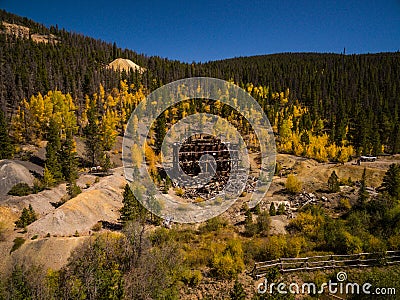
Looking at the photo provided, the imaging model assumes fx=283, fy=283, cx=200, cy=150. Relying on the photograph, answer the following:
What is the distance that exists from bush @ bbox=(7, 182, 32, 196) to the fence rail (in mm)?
27958

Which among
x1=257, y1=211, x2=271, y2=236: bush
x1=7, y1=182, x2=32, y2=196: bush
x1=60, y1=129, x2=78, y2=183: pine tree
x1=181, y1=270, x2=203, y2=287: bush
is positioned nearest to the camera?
x1=181, y1=270, x2=203, y2=287: bush

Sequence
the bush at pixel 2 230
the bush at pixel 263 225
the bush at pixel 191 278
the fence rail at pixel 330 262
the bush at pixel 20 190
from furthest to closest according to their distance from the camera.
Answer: the bush at pixel 20 190
the bush at pixel 263 225
the bush at pixel 2 230
the fence rail at pixel 330 262
the bush at pixel 191 278

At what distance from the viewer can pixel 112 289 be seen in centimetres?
1184

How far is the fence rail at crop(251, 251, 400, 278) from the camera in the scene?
17156 millimetres

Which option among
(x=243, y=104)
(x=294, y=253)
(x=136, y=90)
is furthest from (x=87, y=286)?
(x=136, y=90)

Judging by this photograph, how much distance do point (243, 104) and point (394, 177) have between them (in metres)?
50.7

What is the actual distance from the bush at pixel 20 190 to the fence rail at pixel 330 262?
1101 inches

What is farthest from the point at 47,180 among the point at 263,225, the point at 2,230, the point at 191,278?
the point at 263,225

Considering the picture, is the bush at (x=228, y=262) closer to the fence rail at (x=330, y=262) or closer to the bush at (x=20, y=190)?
the fence rail at (x=330, y=262)

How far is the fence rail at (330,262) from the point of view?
17.2 meters

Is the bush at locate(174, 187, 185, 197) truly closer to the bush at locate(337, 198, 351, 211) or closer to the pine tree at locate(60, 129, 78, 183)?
the pine tree at locate(60, 129, 78, 183)

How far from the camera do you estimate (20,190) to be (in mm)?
32562

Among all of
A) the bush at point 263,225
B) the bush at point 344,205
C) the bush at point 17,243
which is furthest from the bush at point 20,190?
the bush at point 344,205

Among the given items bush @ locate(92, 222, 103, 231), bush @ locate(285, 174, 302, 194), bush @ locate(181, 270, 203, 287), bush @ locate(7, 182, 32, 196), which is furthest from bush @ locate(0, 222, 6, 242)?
bush @ locate(285, 174, 302, 194)
